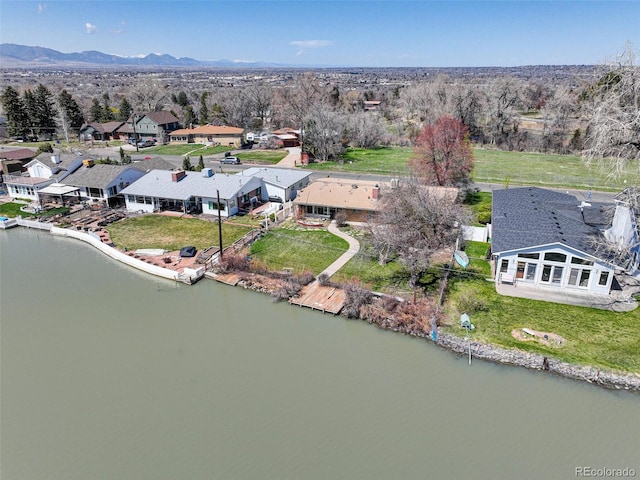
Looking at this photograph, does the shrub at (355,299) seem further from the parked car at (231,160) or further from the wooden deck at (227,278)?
the parked car at (231,160)

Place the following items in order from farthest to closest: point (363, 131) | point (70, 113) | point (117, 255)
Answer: point (70, 113) → point (363, 131) → point (117, 255)

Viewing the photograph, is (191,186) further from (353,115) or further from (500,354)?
(353,115)

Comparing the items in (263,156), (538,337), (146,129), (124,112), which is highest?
(124,112)

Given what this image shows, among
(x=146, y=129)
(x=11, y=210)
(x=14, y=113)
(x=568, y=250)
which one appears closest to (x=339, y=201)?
(x=568, y=250)

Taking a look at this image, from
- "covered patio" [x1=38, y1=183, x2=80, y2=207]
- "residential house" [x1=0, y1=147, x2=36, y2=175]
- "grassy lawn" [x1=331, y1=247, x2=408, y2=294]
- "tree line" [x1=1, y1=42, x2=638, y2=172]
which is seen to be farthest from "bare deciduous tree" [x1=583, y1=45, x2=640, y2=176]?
"residential house" [x1=0, y1=147, x2=36, y2=175]

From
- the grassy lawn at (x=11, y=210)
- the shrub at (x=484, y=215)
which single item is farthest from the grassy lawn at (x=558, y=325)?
the grassy lawn at (x=11, y=210)

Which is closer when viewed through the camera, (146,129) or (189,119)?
(146,129)

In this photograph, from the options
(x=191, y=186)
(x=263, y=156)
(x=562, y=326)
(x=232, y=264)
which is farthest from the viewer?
(x=263, y=156)

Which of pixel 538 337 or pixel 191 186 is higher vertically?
pixel 191 186
